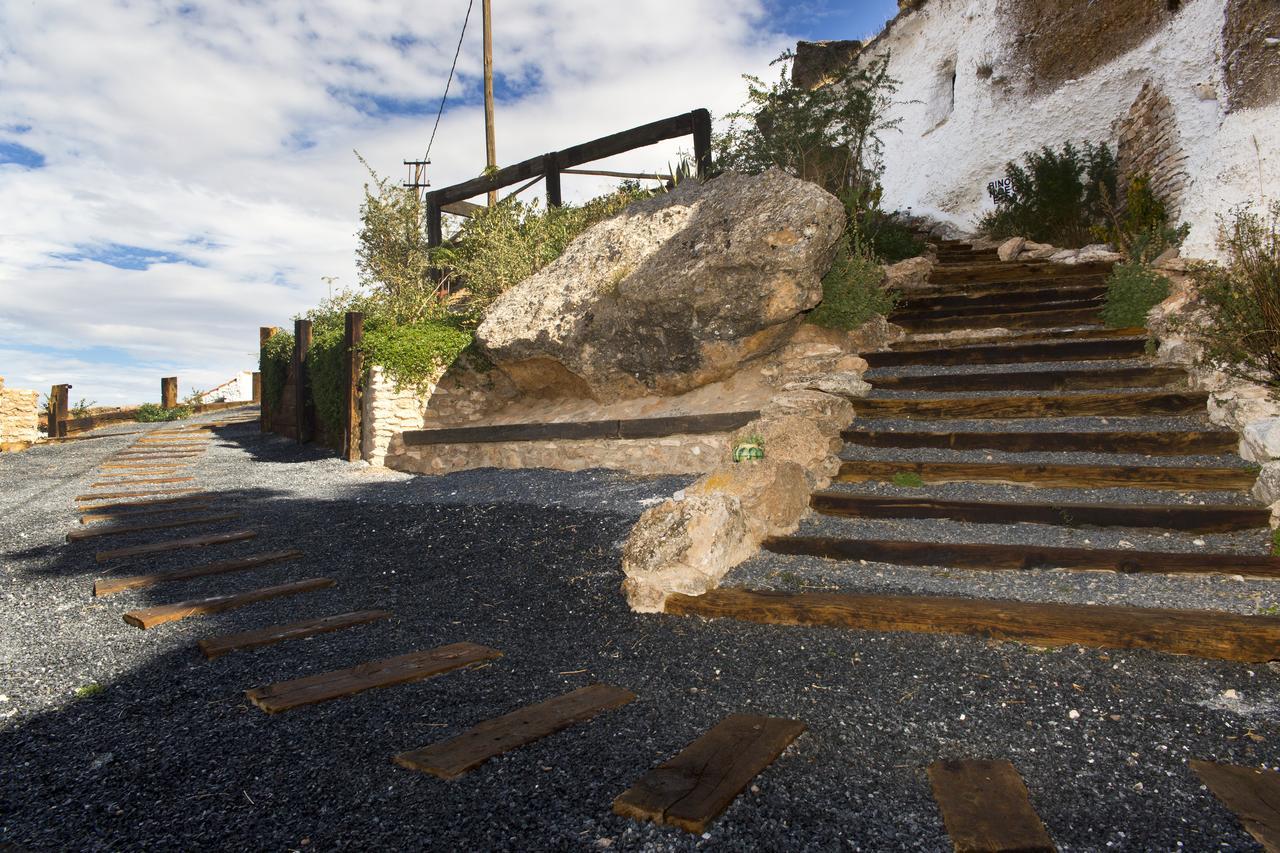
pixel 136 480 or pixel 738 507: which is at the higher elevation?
pixel 738 507

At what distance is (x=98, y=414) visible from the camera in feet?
51.6

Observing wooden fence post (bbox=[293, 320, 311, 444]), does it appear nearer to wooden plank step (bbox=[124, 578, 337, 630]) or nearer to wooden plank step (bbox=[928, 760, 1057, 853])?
wooden plank step (bbox=[124, 578, 337, 630])

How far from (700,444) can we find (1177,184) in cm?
733

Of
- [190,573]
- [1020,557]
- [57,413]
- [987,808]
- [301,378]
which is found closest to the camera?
[987,808]

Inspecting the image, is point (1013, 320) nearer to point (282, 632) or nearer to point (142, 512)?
point (282, 632)

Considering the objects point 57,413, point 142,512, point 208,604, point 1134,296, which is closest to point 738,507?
point 208,604

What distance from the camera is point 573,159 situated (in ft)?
37.1

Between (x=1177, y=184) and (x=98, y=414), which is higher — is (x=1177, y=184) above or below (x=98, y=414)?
above

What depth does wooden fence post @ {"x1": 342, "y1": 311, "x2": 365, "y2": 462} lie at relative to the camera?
9.59 metres

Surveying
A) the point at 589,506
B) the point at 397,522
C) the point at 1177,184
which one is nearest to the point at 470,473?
the point at 397,522

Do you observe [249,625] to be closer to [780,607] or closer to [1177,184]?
[780,607]

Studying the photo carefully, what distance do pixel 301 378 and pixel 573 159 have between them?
547cm

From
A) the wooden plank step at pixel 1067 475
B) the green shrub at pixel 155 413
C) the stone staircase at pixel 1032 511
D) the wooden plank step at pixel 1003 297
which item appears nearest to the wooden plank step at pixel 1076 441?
the stone staircase at pixel 1032 511

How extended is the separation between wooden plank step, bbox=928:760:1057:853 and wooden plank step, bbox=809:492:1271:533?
8.14ft
